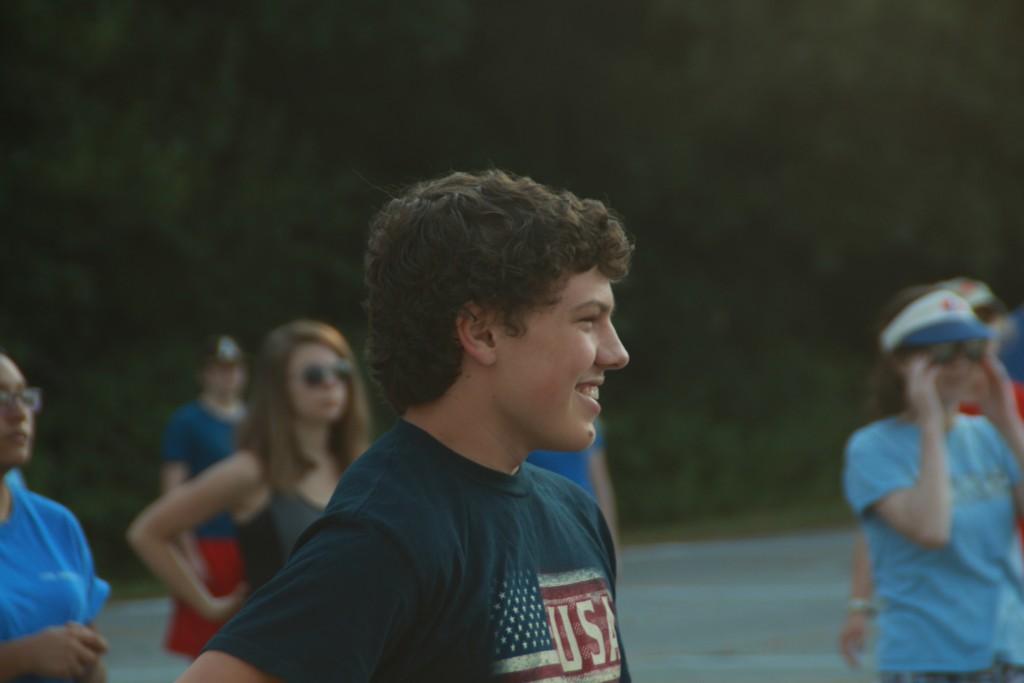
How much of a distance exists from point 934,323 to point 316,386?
2.16 meters

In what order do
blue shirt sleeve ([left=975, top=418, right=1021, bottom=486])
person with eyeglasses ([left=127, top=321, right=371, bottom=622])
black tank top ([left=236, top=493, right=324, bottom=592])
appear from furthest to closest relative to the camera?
person with eyeglasses ([left=127, top=321, right=371, bottom=622]), black tank top ([left=236, top=493, right=324, bottom=592]), blue shirt sleeve ([left=975, top=418, right=1021, bottom=486])

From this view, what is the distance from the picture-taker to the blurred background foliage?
1942 centimetres

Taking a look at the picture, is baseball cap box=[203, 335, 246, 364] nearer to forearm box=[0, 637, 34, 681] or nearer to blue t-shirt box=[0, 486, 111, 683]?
blue t-shirt box=[0, 486, 111, 683]

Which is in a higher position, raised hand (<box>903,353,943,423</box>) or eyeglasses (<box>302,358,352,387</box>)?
eyeglasses (<box>302,358,352,387</box>)

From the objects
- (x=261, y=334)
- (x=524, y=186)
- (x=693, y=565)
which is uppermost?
(x=261, y=334)

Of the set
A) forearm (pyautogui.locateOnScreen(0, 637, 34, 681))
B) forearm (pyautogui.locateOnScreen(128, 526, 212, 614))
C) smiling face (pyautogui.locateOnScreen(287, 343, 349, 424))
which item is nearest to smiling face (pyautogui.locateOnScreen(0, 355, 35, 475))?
forearm (pyautogui.locateOnScreen(0, 637, 34, 681))

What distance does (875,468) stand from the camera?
5180 millimetres

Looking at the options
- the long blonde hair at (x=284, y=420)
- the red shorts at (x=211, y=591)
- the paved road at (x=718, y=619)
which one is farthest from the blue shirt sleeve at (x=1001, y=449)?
the paved road at (x=718, y=619)

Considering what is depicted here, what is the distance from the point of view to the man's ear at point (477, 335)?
2492mm

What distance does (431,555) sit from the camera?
2.35m

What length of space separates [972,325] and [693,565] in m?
13.2

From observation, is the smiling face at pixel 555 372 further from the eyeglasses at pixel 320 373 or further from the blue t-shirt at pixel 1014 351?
the blue t-shirt at pixel 1014 351

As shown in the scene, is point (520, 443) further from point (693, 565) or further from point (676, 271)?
point (676, 271)

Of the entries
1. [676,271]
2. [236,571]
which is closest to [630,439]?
[676,271]
